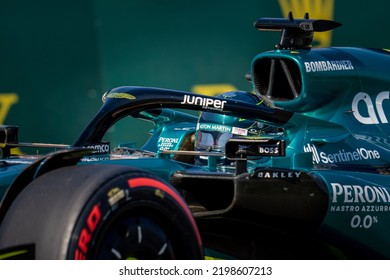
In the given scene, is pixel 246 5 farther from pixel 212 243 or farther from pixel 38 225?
pixel 38 225

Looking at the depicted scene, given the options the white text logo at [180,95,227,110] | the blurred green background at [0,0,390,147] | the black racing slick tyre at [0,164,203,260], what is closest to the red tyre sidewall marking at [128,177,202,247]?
the black racing slick tyre at [0,164,203,260]

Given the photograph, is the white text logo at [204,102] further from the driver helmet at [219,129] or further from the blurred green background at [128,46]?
the blurred green background at [128,46]

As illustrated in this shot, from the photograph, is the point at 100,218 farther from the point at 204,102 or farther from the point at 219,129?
the point at 219,129

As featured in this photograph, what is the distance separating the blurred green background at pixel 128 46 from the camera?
29.4ft

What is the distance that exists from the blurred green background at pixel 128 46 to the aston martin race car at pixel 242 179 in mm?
2717

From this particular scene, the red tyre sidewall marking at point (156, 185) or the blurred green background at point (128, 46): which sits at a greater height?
the blurred green background at point (128, 46)

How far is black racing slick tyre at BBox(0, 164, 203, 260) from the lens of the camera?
2.82 meters

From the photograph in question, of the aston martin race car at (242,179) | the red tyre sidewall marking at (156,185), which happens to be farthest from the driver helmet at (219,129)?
the red tyre sidewall marking at (156,185)

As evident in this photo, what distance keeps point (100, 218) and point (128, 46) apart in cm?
633

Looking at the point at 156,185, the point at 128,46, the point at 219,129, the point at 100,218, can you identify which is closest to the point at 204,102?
the point at 219,129

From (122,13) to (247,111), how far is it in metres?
4.50

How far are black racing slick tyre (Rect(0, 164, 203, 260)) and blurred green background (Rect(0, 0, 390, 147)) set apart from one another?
5905 millimetres

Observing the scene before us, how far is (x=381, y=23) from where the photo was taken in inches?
360
